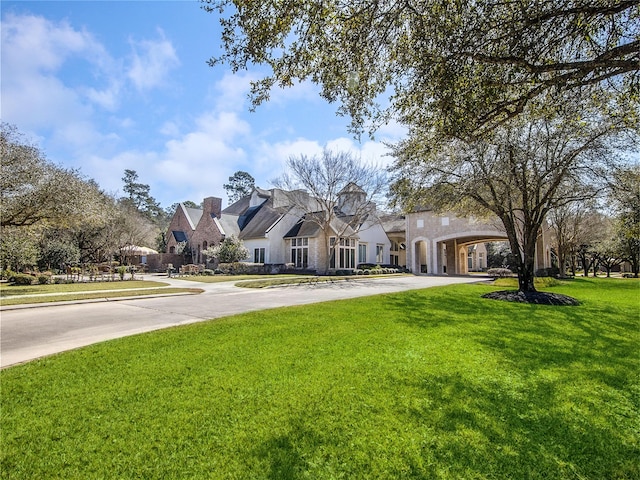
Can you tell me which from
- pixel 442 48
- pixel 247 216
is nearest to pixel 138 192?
pixel 247 216

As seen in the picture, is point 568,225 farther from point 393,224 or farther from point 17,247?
point 17,247

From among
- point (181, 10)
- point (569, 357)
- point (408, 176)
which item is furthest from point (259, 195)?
point (569, 357)

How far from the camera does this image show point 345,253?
33656 mm

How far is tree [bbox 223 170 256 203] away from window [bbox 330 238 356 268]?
4306 centimetres

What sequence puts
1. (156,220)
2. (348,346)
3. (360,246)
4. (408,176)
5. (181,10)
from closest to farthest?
(348,346) → (181,10) → (408,176) → (360,246) → (156,220)

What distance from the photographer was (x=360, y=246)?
37.2m

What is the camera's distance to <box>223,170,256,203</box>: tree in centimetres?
7175

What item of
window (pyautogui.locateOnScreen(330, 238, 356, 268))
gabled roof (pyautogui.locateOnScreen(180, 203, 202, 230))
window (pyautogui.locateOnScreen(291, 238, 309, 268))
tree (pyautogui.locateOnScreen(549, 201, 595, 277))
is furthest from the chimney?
tree (pyautogui.locateOnScreen(549, 201, 595, 277))

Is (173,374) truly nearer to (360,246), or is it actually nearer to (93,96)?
(93,96)

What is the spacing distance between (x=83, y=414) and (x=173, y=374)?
1063mm

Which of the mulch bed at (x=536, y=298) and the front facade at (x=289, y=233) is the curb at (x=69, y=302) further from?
the front facade at (x=289, y=233)

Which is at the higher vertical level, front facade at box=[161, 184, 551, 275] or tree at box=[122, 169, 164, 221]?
tree at box=[122, 169, 164, 221]

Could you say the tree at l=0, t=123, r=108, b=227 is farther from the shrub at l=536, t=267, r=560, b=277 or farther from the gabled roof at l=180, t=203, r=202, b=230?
the shrub at l=536, t=267, r=560, b=277

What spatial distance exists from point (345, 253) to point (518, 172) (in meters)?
21.6
